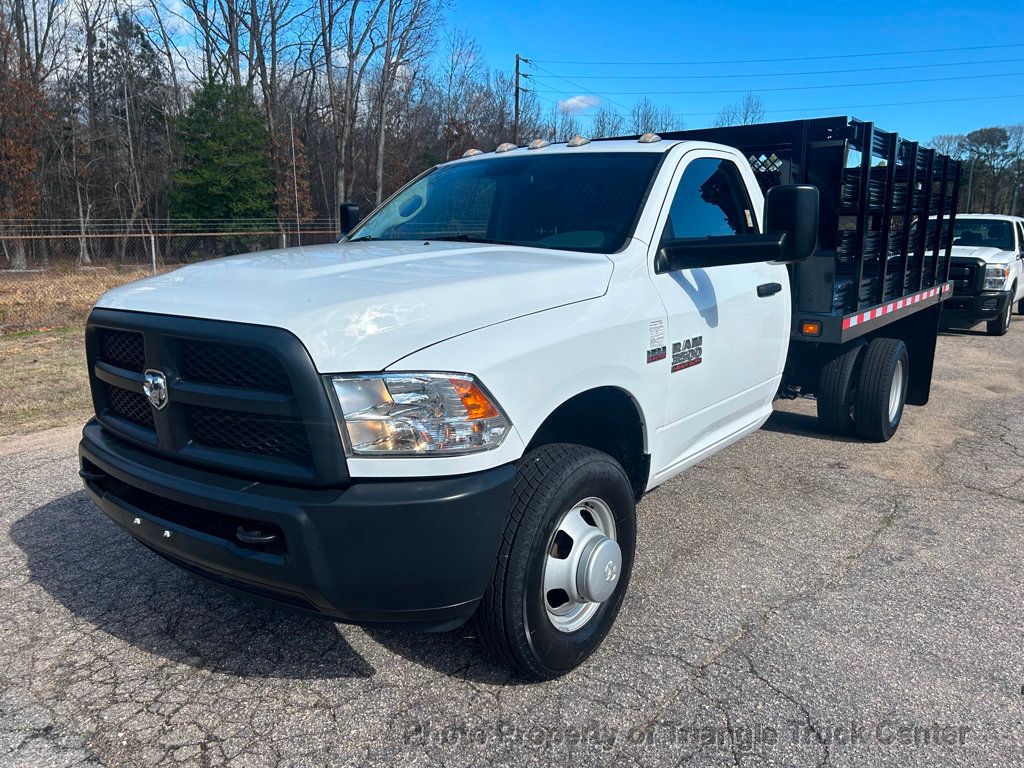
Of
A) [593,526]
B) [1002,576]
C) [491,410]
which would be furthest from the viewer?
[1002,576]

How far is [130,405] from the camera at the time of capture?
9.21ft

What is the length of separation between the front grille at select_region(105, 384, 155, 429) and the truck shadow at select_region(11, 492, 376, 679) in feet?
2.21

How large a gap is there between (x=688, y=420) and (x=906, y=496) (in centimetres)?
231

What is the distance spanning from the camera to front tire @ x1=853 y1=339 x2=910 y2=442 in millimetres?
5824

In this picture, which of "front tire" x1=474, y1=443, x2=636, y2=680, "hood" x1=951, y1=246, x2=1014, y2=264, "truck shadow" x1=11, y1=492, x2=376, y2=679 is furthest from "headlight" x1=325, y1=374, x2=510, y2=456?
"hood" x1=951, y1=246, x2=1014, y2=264

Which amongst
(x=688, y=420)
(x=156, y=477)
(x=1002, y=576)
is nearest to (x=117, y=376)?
(x=156, y=477)

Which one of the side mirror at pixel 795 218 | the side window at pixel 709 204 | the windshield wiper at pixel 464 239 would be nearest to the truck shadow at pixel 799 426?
the side window at pixel 709 204

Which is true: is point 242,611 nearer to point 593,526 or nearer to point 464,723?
point 464,723

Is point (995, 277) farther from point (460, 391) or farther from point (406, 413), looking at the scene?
point (406, 413)

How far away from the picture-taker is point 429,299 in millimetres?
2410

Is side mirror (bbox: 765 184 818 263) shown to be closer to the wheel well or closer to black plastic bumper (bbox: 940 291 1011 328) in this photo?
the wheel well

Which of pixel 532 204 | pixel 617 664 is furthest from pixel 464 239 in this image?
pixel 617 664

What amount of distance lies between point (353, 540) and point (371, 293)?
776mm

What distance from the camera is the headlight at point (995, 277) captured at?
12.1 metres
